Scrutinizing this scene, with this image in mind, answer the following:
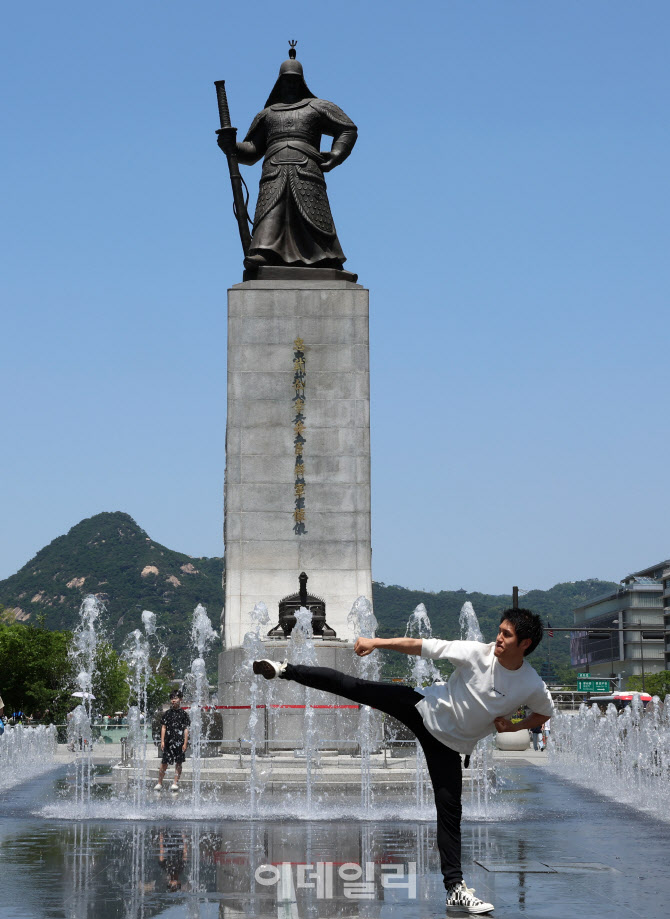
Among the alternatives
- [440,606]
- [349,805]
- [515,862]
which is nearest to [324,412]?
[349,805]

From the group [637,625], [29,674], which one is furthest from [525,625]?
[637,625]

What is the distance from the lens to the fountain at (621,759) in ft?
58.5

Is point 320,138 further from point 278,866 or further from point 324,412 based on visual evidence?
point 278,866

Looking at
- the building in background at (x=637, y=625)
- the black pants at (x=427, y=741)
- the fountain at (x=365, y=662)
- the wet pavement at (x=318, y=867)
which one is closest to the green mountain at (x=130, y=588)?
the building in background at (x=637, y=625)

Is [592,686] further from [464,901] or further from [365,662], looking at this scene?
[464,901]

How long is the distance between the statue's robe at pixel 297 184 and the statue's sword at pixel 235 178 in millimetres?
322

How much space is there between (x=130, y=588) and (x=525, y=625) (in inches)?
6037

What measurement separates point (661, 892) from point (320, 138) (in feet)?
62.5

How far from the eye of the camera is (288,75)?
2394 centimetres

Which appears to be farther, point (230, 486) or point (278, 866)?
point (230, 486)

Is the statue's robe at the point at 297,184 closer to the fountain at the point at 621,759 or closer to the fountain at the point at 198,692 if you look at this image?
the fountain at the point at 198,692

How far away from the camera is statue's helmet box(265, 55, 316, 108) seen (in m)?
24.0

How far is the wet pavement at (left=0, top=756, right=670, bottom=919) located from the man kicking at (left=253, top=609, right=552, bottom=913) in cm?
49

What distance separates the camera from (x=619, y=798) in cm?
1695
